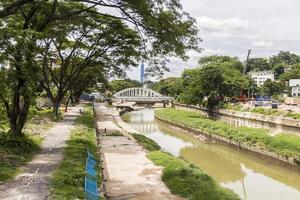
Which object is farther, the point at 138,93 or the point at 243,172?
the point at 138,93

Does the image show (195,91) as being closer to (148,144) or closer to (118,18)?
(148,144)

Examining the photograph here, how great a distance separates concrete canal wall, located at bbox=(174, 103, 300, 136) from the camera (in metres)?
40.5

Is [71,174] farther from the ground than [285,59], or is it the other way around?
[285,59]

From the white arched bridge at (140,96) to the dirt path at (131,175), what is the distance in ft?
301

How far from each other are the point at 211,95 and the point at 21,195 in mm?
57094

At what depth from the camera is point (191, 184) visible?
17.1m

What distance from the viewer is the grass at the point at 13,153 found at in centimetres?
1641

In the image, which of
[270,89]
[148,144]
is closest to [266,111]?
[148,144]

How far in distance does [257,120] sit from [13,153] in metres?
35.1

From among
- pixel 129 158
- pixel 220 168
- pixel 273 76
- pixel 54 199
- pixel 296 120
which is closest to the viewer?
pixel 54 199

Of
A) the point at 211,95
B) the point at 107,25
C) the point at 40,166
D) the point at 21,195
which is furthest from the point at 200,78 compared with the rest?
the point at 21,195

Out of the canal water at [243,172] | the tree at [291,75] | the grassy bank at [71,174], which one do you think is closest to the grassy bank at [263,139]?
the canal water at [243,172]

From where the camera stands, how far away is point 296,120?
39312 mm

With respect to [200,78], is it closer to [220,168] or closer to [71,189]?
[220,168]
